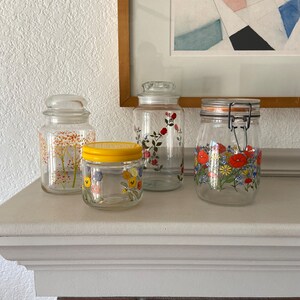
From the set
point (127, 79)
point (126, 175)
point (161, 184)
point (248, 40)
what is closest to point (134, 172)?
point (126, 175)

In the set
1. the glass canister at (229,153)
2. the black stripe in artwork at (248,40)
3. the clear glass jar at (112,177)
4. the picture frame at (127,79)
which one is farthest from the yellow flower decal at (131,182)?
the black stripe in artwork at (248,40)

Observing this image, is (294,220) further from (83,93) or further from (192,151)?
(83,93)

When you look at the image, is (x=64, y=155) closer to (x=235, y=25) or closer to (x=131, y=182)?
(x=131, y=182)

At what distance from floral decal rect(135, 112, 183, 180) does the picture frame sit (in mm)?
48

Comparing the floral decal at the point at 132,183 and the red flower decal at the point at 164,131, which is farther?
the red flower decal at the point at 164,131

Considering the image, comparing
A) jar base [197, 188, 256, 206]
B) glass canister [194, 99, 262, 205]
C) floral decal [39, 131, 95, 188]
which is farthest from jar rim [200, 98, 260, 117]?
floral decal [39, 131, 95, 188]

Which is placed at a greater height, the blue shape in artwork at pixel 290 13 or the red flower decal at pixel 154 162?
the blue shape in artwork at pixel 290 13

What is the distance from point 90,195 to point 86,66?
0.30m

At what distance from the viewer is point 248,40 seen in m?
0.62

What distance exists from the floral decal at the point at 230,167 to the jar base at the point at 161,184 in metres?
0.08

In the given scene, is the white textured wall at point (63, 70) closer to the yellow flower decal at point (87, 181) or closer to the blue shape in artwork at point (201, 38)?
the blue shape in artwork at point (201, 38)

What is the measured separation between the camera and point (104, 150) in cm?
43

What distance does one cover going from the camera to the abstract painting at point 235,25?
61cm

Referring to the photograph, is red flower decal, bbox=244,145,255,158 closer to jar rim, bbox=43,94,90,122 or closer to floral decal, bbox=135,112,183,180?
floral decal, bbox=135,112,183,180
